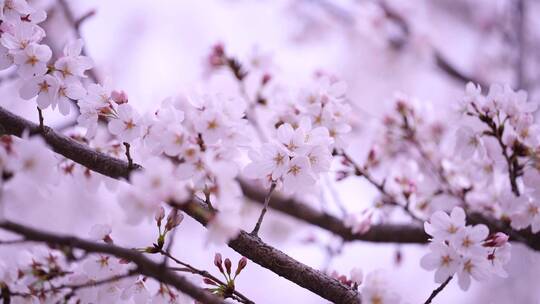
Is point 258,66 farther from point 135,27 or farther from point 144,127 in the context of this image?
point 135,27

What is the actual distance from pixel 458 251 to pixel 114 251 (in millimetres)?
871

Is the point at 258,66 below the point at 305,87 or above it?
above

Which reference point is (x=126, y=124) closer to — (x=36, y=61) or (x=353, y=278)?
(x=36, y=61)

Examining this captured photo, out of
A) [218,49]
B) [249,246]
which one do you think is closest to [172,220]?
[249,246]

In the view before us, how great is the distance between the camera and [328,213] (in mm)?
2588

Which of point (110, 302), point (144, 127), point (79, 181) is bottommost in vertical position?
point (110, 302)

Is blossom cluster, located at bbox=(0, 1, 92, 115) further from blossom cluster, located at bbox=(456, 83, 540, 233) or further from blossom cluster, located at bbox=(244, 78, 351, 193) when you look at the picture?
blossom cluster, located at bbox=(456, 83, 540, 233)

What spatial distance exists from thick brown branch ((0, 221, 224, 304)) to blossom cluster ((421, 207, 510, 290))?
0.62m

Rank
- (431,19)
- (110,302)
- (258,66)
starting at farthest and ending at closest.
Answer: (431,19)
(258,66)
(110,302)

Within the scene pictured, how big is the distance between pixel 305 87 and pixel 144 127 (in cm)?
74

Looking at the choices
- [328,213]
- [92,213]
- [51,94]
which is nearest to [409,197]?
[328,213]

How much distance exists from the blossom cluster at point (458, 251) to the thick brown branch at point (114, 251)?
2.05 ft

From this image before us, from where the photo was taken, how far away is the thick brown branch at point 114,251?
3.24 ft

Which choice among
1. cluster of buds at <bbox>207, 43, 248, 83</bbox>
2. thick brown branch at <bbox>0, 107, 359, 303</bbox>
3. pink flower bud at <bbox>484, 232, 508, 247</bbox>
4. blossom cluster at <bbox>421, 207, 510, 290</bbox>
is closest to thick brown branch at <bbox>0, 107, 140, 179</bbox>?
thick brown branch at <bbox>0, 107, 359, 303</bbox>
